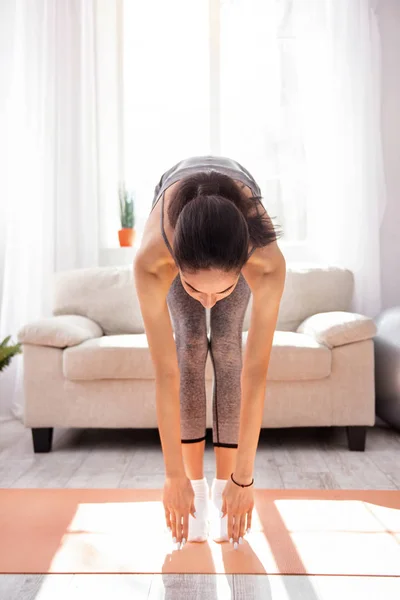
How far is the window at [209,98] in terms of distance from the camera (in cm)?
424

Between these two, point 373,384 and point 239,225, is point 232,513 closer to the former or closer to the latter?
point 239,225

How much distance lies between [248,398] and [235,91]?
3169 mm

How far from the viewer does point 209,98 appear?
173 inches

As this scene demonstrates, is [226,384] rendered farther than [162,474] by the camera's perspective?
No

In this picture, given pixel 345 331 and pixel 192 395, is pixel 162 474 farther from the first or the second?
pixel 345 331

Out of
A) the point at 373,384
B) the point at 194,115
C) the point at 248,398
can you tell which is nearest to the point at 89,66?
the point at 194,115

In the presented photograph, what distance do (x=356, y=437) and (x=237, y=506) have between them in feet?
5.05

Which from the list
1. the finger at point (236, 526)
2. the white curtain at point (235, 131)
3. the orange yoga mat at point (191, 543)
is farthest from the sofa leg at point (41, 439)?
the finger at point (236, 526)

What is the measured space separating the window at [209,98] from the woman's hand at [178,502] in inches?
113

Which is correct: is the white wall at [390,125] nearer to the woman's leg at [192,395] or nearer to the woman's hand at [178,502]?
the woman's leg at [192,395]

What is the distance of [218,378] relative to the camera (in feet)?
6.27

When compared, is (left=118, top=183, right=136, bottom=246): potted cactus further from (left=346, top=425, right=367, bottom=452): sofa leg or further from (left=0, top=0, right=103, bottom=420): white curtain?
(left=346, top=425, right=367, bottom=452): sofa leg

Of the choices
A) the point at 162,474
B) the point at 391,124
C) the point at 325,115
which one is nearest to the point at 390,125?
the point at 391,124

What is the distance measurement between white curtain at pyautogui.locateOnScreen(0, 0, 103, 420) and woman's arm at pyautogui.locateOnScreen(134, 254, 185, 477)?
258 cm
